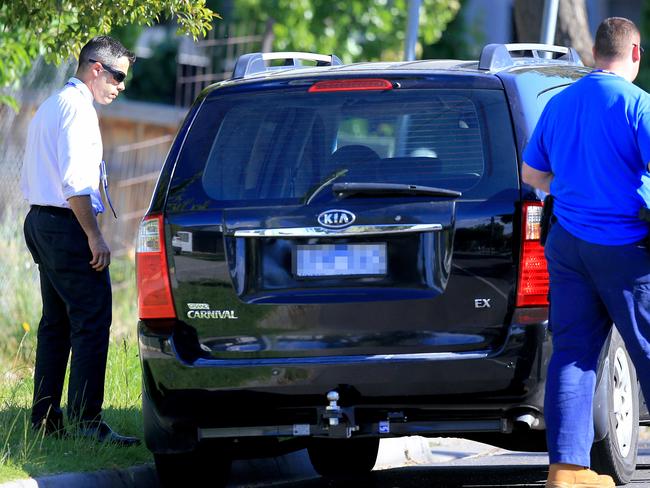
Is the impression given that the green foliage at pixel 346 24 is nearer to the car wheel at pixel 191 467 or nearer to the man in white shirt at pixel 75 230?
the man in white shirt at pixel 75 230

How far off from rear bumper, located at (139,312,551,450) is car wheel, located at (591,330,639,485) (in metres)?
0.47

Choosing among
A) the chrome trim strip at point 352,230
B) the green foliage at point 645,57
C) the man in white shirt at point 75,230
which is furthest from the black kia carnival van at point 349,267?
the green foliage at point 645,57

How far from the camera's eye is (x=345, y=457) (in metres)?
7.28

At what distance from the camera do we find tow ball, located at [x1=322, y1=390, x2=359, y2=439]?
213 inches

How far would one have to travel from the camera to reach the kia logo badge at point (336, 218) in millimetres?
5406

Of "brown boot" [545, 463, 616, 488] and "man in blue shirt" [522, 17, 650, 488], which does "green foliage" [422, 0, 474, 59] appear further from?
"brown boot" [545, 463, 616, 488]

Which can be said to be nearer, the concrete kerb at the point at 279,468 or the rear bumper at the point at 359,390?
the rear bumper at the point at 359,390

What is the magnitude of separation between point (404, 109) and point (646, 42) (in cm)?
1781

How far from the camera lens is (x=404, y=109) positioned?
5645 millimetres

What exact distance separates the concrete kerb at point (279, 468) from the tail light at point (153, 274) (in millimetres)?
882

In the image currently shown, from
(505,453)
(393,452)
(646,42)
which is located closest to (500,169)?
(393,452)

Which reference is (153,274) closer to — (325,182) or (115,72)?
(325,182)

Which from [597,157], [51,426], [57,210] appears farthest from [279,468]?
[597,157]

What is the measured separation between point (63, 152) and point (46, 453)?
52.9 inches
